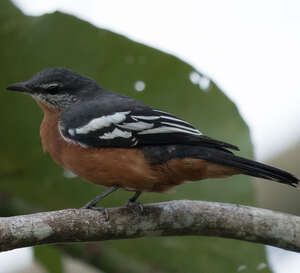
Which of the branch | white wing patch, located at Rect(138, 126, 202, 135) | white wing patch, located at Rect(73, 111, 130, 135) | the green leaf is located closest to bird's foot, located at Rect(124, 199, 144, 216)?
the branch

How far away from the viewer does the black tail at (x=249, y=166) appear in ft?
15.3

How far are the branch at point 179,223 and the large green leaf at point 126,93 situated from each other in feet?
2.04

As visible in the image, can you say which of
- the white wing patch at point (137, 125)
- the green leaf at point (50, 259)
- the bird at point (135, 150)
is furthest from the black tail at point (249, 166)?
the green leaf at point (50, 259)

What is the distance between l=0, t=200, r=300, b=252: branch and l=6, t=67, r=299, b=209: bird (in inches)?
10.0

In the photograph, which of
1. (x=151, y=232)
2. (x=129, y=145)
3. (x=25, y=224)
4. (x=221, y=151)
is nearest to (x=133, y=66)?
(x=129, y=145)

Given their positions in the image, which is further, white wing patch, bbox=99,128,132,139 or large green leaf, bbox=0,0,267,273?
large green leaf, bbox=0,0,267,273

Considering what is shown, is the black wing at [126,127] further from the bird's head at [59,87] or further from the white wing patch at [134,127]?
the bird's head at [59,87]

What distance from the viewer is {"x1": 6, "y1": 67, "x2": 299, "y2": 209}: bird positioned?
496 cm

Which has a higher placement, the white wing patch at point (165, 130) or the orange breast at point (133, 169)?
the white wing patch at point (165, 130)

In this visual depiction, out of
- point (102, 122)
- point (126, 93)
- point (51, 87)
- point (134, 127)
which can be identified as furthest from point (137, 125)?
point (51, 87)

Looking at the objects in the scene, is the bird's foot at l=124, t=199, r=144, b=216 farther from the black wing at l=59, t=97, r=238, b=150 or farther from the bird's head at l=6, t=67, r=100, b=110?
the bird's head at l=6, t=67, r=100, b=110

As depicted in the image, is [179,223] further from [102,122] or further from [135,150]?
[102,122]

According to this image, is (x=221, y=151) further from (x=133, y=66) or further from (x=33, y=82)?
(x=33, y=82)

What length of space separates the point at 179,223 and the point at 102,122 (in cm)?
110
